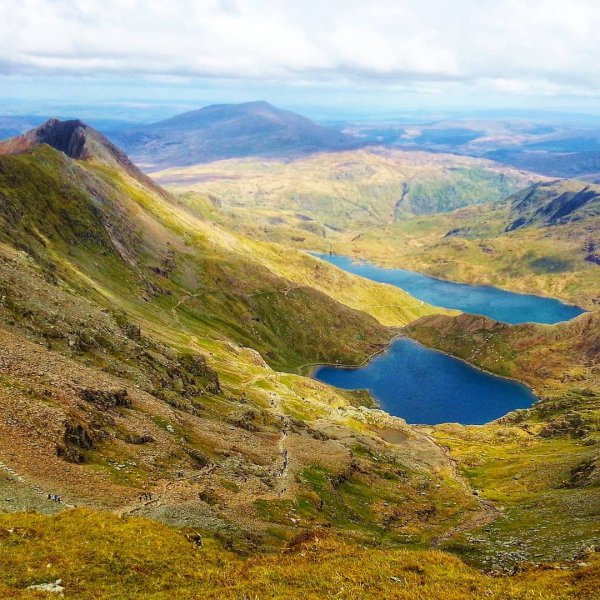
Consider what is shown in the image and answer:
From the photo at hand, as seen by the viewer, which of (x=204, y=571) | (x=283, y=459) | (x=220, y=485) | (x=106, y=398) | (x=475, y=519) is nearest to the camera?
(x=204, y=571)

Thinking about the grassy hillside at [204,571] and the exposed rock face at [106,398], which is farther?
the exposed rock face at [106,398]

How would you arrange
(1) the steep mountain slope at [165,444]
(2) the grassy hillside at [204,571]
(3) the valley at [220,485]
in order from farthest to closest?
(1) the steep mountain slope at [165,444] < (3) the valley at [220,485] < (2) the grassy hillside at [204,571]

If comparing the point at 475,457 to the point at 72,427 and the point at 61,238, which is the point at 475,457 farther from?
the point at 61,238

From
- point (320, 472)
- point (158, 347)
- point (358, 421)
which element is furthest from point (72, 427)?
point (358, 421)

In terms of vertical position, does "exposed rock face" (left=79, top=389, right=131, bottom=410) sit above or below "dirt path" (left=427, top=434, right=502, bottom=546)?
above

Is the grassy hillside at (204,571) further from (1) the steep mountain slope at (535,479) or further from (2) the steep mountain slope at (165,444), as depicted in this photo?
(1) the steep mountain slope at (535,479)

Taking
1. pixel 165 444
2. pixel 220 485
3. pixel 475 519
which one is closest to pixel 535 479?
pixel 475 519

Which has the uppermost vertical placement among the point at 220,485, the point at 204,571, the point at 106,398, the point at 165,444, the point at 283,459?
the point at 204,571

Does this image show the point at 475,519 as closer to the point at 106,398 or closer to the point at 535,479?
the point at 535,479

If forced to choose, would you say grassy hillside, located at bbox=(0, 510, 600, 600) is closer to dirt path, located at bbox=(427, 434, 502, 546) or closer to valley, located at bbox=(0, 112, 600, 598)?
valley, located at bbox=(0, 112, 600, 598)

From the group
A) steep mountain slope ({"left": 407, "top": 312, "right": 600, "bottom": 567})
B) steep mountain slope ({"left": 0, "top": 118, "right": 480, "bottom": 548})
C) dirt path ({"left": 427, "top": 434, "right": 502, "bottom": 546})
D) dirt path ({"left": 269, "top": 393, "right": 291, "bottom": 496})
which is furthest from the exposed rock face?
steep mountain slope ({"left": 407, "top": 312, "right": 600, "bottom": 567})

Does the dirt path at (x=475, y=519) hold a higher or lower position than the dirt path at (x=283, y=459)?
lower

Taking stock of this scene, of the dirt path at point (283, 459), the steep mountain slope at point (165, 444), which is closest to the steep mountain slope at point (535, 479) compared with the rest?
the steep mountain slope at point (165, 444)

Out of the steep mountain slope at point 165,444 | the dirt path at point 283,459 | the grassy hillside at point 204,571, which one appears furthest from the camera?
the dirt path at point 283,459
